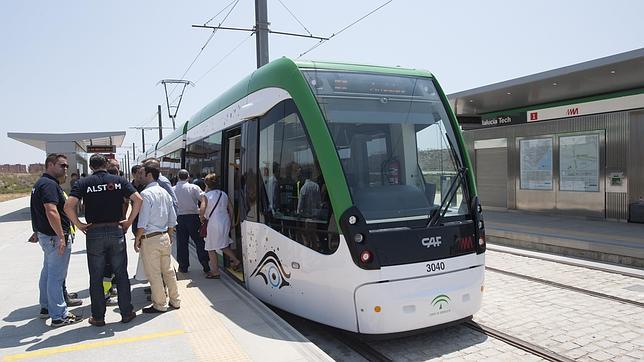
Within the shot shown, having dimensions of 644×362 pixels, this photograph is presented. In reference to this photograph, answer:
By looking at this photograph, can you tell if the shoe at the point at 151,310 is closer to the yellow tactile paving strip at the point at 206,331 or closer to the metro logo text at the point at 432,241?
the yellow tactile paving strip at the point at 206,331

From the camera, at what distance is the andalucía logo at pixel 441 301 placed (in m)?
4.46

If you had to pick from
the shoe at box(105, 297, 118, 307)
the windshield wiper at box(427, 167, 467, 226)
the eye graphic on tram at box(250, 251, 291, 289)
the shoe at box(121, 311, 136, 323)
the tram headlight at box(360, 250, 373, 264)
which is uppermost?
the windshield wiper at box(427, 167, 467, 226)

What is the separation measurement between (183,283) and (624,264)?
795 centimetres

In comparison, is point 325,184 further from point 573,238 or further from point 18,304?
point 573,238

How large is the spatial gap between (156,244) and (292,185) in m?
1.74

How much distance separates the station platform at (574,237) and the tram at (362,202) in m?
5.62

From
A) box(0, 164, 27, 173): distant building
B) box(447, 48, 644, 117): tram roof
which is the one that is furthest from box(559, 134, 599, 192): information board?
box(0, 164, 27, 173): distant building

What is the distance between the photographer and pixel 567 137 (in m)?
13.8

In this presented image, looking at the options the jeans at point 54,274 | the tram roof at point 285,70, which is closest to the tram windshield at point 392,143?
the tram roof at point 285,70

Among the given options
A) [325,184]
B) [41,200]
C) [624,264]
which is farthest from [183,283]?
[624,264]

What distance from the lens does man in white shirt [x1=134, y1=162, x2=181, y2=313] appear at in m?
5.32

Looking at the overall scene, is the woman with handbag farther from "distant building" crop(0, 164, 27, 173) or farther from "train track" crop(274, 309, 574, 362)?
"distant building" crop(0, 164, 27, 173)

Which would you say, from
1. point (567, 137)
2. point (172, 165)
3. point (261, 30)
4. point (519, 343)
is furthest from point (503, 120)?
point (519, 343)

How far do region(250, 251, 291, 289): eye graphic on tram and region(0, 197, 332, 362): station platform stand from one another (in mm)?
304
